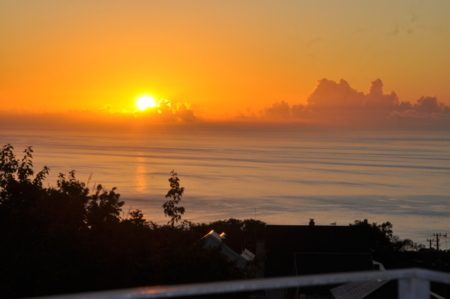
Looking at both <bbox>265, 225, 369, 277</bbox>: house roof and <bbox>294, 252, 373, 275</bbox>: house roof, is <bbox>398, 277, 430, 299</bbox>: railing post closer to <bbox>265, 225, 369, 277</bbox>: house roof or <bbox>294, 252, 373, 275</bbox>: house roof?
<bbox>294, 252, 373, 275</bbox>: house roof

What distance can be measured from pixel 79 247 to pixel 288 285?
36.6ft

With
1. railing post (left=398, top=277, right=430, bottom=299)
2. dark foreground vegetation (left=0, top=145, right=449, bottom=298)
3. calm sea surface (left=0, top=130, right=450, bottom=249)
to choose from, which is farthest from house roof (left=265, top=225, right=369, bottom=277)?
railing post (left=398, top=277, right=430, bottom=299)

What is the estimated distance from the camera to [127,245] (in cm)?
1378

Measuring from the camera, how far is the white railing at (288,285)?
1.93 metres

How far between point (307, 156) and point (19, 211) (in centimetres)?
14488

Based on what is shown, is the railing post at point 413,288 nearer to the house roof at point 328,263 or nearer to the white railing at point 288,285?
the white railing at point 288,285

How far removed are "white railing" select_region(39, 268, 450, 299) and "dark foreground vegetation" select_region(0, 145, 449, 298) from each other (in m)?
10.2

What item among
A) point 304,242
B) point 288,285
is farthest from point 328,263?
point 288,285

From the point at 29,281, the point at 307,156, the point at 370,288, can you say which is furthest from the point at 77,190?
the point at 307,156

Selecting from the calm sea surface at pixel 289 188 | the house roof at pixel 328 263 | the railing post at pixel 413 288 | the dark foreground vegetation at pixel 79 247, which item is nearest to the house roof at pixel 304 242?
the house roof at pixel 328 263

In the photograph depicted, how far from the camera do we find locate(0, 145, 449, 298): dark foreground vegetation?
1198 cm

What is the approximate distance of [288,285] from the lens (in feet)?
6.88

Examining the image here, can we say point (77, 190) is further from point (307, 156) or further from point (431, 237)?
point (307, 156)

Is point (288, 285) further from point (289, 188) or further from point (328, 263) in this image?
point (289, 188)
